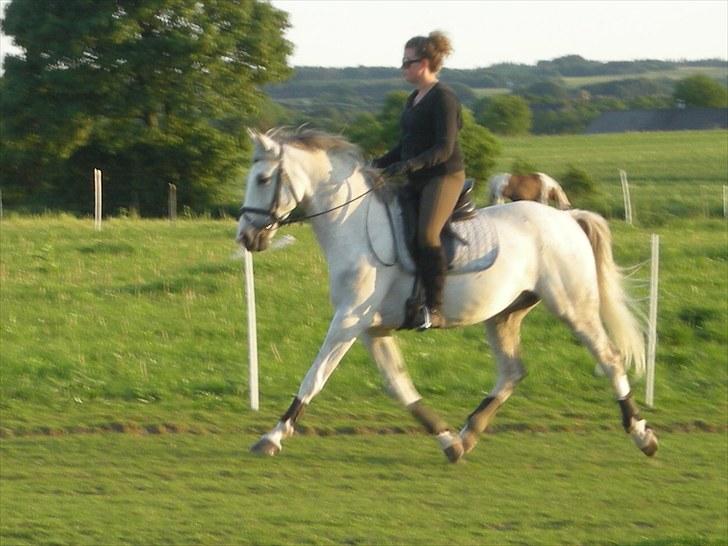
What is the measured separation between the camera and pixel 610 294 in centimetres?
958

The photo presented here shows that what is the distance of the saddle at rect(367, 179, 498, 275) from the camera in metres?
8.30

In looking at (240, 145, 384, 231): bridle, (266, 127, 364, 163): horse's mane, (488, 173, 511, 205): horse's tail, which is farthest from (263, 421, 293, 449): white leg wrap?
(488, 173, 511, 205): horse's tail

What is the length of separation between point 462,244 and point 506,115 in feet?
215

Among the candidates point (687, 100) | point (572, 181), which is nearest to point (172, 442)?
point (572, 181)

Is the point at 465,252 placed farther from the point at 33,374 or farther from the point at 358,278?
the point at 33,374

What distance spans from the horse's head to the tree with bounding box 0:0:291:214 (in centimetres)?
2999

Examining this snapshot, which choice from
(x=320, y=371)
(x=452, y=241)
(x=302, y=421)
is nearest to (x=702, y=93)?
(x=302, y=421)

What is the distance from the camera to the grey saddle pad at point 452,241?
8297 millimetres

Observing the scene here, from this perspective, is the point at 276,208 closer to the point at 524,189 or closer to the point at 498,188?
the point at 498,188

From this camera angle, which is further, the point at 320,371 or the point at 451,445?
the point at 451,445

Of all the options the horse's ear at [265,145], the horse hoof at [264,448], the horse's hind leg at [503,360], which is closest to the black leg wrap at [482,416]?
the horse's hind leg at [503,360]

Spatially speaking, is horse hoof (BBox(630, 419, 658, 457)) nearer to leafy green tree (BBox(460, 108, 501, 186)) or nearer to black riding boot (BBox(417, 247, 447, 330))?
black riding boot (BBox(417, 247, 447, 330))

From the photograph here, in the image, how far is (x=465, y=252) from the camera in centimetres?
851

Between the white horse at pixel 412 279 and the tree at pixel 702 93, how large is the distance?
79.8m
